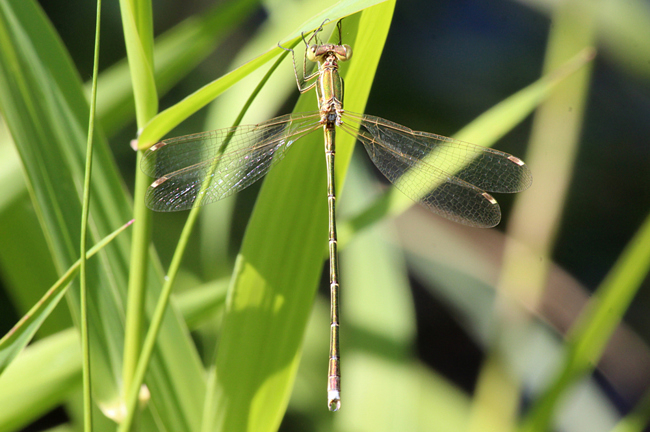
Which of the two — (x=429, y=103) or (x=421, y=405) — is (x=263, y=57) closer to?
(x=421, y=405)

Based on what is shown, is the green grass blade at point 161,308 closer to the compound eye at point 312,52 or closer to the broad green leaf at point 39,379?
the broad green leaf at point 39,379

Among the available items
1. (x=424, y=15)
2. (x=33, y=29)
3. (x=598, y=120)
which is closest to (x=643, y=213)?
(x=598, y=120)

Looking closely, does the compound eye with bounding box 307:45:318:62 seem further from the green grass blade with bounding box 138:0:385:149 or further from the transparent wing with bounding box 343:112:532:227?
the green grass blade with bounding box 138:0:385:149

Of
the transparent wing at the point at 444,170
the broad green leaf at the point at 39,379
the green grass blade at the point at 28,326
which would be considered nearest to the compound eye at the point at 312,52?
the transparent wing at the point at 444,170

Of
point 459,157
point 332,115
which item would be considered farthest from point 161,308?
point 459,157

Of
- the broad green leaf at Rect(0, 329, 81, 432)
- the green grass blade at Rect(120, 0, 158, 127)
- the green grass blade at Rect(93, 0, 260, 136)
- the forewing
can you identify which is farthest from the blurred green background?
the green grass blade at Rect(120, 0, 158, 127)
